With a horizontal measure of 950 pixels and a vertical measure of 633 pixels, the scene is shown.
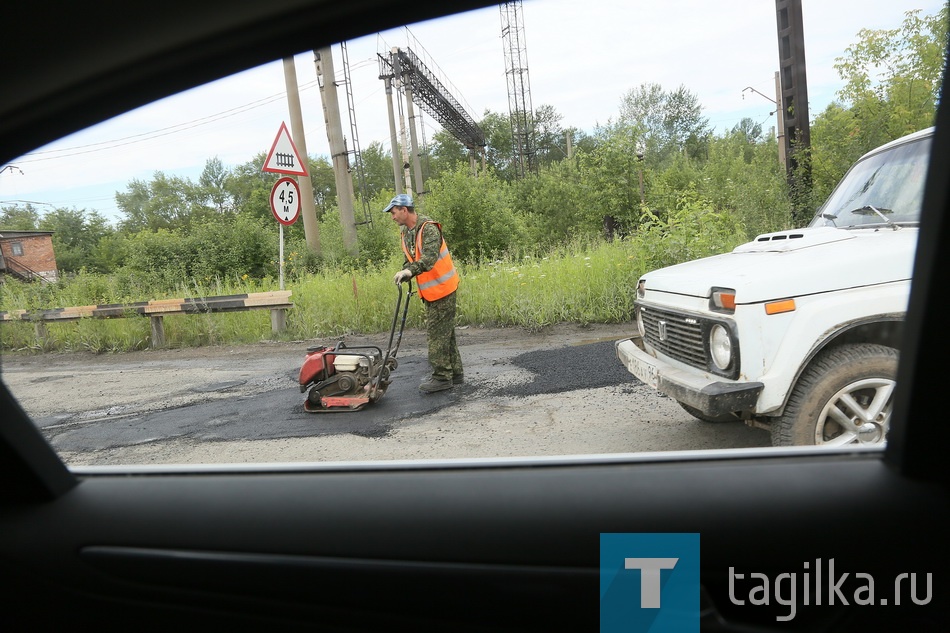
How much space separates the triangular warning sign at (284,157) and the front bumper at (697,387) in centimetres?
659

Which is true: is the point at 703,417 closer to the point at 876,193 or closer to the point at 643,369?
the point at 643,369

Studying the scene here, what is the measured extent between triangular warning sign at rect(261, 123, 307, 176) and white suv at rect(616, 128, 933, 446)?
22.9 feet

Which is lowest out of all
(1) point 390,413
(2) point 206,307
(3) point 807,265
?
(1) point 390,413

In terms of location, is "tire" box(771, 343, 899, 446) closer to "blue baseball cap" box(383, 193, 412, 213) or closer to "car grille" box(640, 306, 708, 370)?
"car grille" box(640, 306, 708, 370)

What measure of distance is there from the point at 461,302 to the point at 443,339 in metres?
3.15

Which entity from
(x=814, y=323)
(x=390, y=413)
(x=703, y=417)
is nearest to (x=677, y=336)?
(x=703, y=417)

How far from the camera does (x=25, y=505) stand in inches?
65.7

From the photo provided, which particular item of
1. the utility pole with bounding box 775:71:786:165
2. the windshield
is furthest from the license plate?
the utility pole with bounding box 775:71:786:165

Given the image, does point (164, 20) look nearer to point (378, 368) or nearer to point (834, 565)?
point (834, 565)

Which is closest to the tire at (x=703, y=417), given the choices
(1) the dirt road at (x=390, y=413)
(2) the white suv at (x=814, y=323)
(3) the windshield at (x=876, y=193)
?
(1) the dirt road at (x=390, y=413)

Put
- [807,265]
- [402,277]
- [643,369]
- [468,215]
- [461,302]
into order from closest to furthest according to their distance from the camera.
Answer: [807,265] → [643,369] → [402,277] → [461,302] → [468,215]

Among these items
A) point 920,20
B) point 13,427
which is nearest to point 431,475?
point 13,427

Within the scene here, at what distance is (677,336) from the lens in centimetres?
342

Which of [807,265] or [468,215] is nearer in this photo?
[807,265]
